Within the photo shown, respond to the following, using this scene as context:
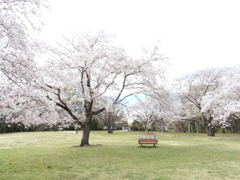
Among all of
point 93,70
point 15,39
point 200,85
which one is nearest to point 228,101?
point 200,85

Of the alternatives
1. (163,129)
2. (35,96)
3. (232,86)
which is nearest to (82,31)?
(35,96)

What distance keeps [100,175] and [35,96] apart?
3265 millimetres

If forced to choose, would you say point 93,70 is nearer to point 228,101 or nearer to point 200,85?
point 228,101

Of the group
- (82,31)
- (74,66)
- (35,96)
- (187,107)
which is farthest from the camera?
(187,107)

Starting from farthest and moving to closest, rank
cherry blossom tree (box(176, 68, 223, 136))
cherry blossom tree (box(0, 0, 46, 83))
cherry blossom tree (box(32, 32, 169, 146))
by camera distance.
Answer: cherry blossom tree (box(176, 68, 223, 136)), cherry blossom tree (box(32, 32, 169, 146)), cherry blossom tree (box(0, 0, 46, 83))

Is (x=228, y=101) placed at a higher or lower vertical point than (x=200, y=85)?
lower

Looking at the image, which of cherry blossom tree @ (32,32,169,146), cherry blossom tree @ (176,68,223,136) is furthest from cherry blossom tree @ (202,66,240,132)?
cherry blossom tree @ (32,32,169,146)

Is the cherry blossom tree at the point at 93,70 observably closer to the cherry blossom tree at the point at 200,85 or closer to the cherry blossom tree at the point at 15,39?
the cherry blossom tree at the point at 15,39

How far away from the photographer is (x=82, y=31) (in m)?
14.2

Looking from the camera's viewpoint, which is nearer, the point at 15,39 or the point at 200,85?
the point at 15,39

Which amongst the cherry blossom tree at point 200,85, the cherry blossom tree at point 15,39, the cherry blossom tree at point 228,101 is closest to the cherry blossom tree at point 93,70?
the cherry blossom tree at point 15,39

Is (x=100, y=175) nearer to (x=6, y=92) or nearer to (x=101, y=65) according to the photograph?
(x=6, y=92)

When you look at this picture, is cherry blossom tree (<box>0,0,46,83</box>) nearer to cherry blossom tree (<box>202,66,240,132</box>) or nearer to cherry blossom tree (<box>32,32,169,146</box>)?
cherry blossom tree (<box>32,32,169,146</box>)

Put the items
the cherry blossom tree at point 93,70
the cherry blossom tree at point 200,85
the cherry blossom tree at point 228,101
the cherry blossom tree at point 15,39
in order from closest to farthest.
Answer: the cherry blossom tree at point 15,39, the cherry blossom tree at point 93,70, the cherry blossom tree at point 228,101, the cherry blossom tree at point 200,85
